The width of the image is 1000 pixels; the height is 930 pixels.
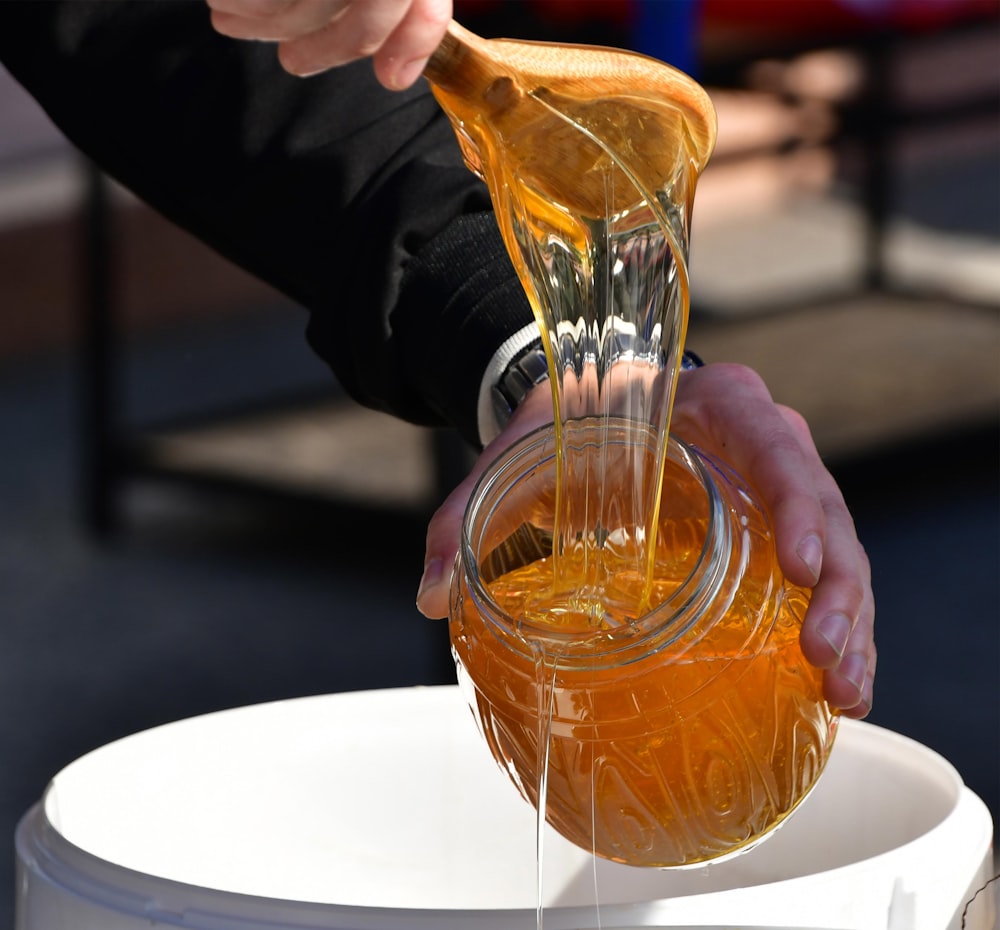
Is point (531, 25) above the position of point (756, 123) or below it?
above

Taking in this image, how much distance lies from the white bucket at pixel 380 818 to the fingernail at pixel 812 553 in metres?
0.09

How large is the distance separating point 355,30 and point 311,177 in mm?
338

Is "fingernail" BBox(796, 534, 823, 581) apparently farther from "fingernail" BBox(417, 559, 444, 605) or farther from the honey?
"fingernail" BBox(417, 559, 444, 605)

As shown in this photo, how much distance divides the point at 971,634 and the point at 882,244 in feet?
3.89

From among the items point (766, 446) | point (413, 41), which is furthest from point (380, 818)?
point (413, 41)

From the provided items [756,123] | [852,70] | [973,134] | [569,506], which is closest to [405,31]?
[569,506]

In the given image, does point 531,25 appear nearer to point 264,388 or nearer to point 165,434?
point 165,434

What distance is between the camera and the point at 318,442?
2.43 m

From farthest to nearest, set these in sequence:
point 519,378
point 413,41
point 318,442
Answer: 1. point 318,442
2. point 519,378
3. point 413,41

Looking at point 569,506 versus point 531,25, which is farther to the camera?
point 531,25

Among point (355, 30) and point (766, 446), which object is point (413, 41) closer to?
point (355, 30)

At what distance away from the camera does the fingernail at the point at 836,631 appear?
0.53 meters

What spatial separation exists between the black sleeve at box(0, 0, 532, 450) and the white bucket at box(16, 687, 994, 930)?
18cm

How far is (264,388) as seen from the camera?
2.98 metres
